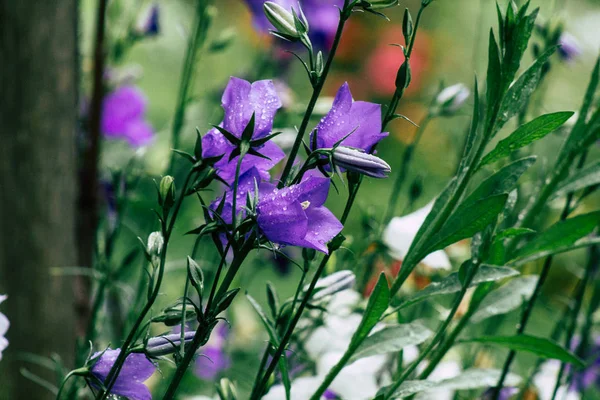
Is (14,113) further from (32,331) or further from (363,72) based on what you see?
(363,72)

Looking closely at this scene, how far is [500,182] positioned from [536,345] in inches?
3.5

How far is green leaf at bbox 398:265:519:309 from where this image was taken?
379 millimetres

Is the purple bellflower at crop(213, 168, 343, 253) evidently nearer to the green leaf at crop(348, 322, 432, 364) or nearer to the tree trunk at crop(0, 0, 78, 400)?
the green leaf at crop(348, 322, 432, 364)

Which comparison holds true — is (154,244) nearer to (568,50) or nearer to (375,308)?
(375,308)

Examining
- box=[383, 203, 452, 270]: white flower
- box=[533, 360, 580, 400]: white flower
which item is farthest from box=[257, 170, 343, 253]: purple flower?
box=[533, 360, 580, 400]: white flower

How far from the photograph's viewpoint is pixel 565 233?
0.41m

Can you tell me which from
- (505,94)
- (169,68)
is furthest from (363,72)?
(505,94)

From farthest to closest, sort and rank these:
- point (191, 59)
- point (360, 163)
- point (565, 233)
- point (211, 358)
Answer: point (211, 358), point (191, 59), point (565, 233), point (360, 163)

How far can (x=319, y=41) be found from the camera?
3.45 feet

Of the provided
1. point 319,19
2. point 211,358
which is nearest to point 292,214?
point 211,358

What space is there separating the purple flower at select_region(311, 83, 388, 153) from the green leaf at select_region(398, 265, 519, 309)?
10 cm

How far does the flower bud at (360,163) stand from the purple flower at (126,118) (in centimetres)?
63

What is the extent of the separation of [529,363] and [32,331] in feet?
2.57

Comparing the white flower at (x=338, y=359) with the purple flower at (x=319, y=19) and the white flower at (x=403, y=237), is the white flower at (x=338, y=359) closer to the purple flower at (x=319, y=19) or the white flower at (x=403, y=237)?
the white flower at (x=403, y=237)
